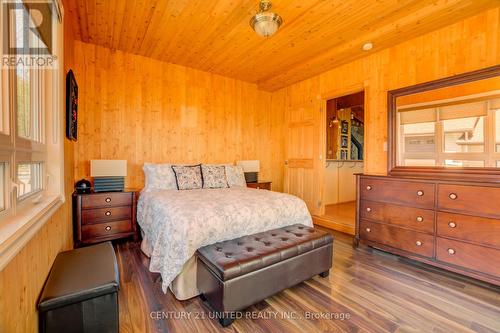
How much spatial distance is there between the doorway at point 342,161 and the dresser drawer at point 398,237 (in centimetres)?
68

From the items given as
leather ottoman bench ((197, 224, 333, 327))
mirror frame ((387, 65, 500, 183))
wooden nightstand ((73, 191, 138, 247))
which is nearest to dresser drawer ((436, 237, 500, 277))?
mirror frame ((387, 65, 500, 183))

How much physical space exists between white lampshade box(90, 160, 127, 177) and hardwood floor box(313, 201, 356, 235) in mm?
3202

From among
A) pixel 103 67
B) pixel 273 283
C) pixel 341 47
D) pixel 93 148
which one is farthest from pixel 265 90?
pixel 273 283

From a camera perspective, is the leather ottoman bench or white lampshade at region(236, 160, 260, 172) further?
white lampshade at region(236, 160, 260, 172)

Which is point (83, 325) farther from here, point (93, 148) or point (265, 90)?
point (265, 90)

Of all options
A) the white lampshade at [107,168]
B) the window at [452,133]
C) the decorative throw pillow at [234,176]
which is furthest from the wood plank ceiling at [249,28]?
the decorative throw pillow at [234,176]

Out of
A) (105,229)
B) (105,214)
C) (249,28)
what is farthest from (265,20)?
(105,229)

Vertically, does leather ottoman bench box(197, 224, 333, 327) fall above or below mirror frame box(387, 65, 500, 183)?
below

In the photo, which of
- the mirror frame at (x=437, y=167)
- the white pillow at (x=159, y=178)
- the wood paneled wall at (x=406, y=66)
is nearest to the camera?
the mirror frame at (x=437, y=167)

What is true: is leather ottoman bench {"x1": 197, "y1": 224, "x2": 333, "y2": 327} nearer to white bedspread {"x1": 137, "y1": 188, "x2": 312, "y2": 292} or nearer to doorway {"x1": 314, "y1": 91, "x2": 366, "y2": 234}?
white bedspread {"x1": 137, "y1": 188, "x2": 312, "y2": 292}

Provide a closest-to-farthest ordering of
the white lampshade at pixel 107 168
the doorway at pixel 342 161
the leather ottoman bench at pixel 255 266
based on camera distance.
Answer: the leather ottoman bench at pixel 255 266
the white lampshade at pixel 107 168
the doorway at pixel 342 161

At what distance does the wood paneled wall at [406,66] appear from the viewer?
2.41 metres

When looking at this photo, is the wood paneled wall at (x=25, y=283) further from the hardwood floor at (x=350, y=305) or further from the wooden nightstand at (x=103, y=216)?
the wooden nightstand at (x=103, y=216)

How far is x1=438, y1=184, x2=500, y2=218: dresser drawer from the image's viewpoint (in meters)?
2.01
